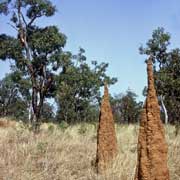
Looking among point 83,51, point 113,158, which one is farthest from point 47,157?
point 83,51

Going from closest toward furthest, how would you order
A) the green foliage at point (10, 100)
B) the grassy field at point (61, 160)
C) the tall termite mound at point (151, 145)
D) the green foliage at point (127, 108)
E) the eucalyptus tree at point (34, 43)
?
the tall termite mound at point (151, 145), the grassy field at point (61, 160), the eucalyptus tree at point (34, 43), the green foliage at point (127, 108), the green foliage at point (10, 100)

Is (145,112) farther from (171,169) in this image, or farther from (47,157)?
(47,157)

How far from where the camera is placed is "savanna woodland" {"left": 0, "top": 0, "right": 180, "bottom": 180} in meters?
10.1

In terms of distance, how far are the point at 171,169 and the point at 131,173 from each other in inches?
44.3

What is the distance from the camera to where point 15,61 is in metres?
30.7

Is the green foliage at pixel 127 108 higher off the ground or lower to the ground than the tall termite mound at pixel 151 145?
higher

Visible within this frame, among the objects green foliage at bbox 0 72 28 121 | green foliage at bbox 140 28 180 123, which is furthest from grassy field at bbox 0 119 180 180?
green foliage at bbox 0 72 28 121

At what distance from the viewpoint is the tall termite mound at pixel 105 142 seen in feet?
44.1

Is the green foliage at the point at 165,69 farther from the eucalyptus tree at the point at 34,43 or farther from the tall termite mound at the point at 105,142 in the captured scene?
the tall termite mound at the point at 105,142

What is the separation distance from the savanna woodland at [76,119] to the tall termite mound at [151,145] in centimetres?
2

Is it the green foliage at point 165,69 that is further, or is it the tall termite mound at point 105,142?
the green foliage at point 165,69

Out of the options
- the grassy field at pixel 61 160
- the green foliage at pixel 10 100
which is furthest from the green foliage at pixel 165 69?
the green foliage at pixel 10 100

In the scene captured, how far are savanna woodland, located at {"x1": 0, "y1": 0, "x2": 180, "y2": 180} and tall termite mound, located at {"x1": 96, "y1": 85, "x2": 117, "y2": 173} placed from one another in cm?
2

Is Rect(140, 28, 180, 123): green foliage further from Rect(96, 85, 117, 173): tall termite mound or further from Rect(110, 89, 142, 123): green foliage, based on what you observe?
Rect(96, 85, 117, 173): tall termite mound
